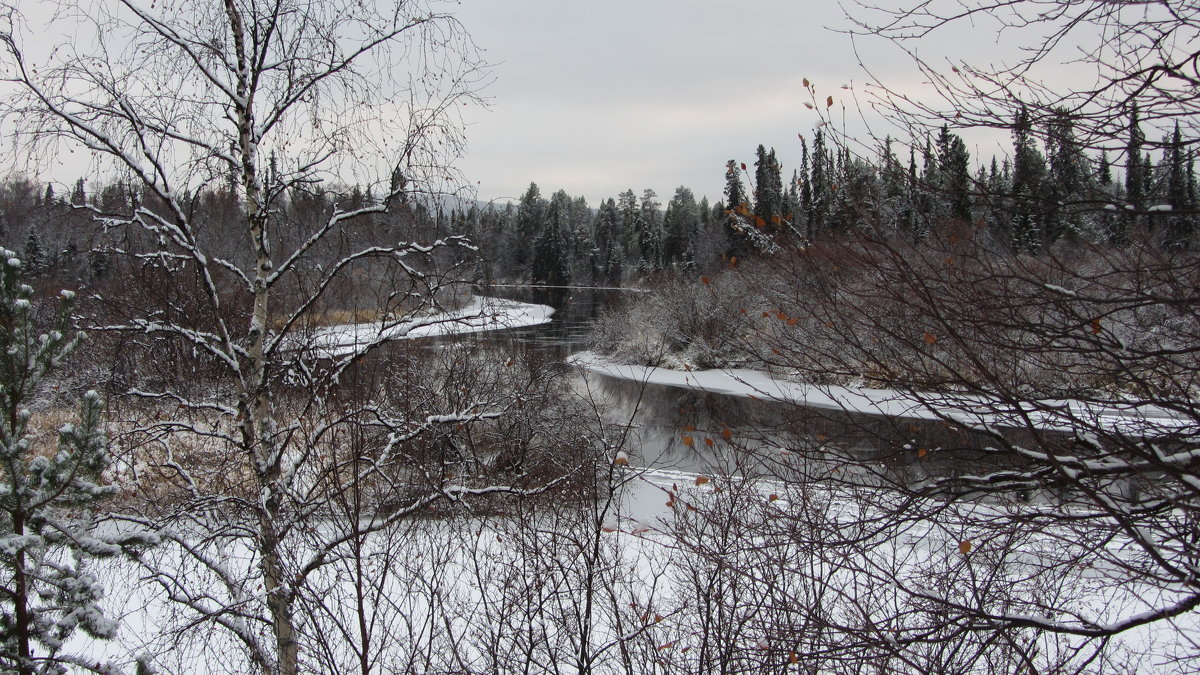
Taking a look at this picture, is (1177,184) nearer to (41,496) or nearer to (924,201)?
(924,201)

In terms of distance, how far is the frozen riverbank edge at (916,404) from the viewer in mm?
2832

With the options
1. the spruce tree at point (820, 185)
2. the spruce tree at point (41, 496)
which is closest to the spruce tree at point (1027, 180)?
the spruce tree at point (820, 185)

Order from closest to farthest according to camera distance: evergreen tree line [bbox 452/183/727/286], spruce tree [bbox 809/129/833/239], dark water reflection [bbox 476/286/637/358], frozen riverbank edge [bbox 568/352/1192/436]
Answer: frozen riverbank edge [bbox 568/352/1192/436]
spruce tree [bbox 809/129/833/239]
dark water reflection [bbox 476/286/637/358]
evergreen tree line [bbox 452/183/727/286]

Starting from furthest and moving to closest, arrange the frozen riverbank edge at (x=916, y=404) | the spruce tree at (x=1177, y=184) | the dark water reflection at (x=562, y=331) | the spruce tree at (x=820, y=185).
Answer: the dark water reflection at (x=562, y=331) → the spruce tree at (x=820, y=185) → the frozen riverbank edge at (x=916, y=404) → the spruce tree at (x=1177, y=184)

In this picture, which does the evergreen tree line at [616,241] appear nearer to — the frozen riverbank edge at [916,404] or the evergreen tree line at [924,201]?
Answer: the frozen riverbank edge at [916,404]

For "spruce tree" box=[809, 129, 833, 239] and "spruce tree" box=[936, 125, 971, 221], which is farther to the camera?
"spruce tree" box=[809, 129, 833, 239]

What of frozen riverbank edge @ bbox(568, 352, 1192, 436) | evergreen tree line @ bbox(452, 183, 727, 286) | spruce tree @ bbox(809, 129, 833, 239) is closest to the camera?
frozen riverbank edge @ bbox(568, 352, 1192, 436)

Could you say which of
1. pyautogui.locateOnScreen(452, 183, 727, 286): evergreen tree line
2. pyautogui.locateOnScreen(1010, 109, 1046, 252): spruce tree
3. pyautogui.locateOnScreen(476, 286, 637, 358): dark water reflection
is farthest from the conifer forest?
pyautogui.locateOnScreen(452, 183, 727, 286): evergreen tree line

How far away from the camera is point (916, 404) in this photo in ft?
10.6

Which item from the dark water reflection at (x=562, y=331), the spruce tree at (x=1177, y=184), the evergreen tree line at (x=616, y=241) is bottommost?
the dark water reflection at (x=562, y=331)

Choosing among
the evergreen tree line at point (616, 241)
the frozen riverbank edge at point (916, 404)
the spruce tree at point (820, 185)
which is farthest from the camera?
the evergreen tree line at point (616, 241)

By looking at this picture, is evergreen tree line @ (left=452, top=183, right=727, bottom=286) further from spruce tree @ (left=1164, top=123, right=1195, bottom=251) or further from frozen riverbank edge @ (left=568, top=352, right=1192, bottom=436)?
spruce tree @ (left=1164, top=123, right=1195, bottom=251)

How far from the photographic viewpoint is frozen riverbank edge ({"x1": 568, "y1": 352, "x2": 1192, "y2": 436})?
9.29ft

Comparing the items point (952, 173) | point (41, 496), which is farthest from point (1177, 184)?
point (41, 496)
